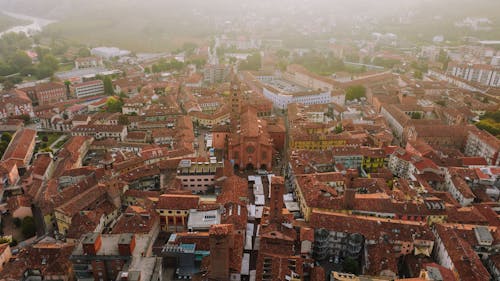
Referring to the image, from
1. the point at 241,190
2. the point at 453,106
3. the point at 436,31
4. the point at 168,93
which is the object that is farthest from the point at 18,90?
the point at 436,31

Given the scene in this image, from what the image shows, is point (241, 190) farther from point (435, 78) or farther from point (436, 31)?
point (436, 31)

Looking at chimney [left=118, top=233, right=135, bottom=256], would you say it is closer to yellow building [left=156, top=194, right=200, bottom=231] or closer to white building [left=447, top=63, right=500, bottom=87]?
yellow building [left=156, top=194, right=200, bottom=231]

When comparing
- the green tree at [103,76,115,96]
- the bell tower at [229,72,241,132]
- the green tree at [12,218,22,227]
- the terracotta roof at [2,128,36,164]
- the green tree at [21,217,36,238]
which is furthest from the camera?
the green tree at [103,76,115,96]

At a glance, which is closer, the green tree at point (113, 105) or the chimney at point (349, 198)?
→ the chimney at point (349, 198)

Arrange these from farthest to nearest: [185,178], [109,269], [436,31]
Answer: [436,31] < [185,178] < [109,269]

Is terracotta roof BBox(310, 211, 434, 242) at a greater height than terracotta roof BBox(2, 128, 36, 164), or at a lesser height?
greater

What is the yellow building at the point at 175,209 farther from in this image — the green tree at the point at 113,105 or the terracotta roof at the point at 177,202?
the green tree at the point at 113,105

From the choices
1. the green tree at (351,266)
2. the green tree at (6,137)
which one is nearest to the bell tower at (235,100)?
the green tree at (351,266)

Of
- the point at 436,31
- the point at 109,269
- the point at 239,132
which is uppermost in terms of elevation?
the point at 436,31

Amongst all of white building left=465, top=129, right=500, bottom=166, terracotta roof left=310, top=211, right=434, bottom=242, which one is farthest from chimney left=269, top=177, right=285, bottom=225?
white building left=465, top=129, right=500, bottom=166
